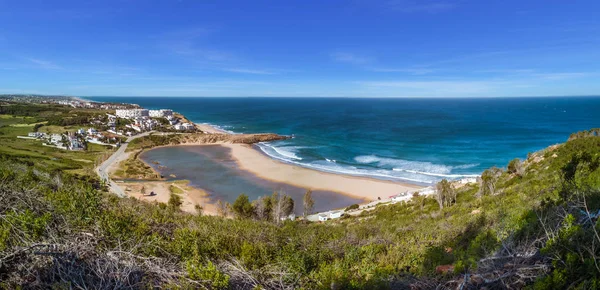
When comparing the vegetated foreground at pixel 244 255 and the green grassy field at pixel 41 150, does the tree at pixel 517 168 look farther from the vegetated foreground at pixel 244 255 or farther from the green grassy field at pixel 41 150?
the green grassy field at pixel 41 150

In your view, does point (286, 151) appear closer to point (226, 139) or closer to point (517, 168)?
point (226, 139)

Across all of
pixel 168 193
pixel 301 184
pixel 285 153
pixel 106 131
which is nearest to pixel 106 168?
pixel 168 193

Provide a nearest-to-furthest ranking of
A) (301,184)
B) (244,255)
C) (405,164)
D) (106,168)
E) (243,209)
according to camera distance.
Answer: (244,255)
(243,209)
(301,184)
(106,168)
(405,164)

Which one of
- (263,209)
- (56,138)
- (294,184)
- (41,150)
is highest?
(56,138)

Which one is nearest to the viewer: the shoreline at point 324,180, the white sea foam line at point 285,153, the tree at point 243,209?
the tree at point 243,209

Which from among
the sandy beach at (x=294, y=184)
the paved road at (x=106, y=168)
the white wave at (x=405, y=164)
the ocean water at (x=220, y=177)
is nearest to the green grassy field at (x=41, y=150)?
the paved road at (x=106, y=168)

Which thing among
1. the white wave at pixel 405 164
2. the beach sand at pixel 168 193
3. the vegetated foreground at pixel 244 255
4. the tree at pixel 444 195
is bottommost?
the beach sand at pixel 168 193

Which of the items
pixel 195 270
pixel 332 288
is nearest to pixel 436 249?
pixel 332 288

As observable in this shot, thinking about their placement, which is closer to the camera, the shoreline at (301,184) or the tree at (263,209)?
the tree at (263,209)

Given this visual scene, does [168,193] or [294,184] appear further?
[294,184]

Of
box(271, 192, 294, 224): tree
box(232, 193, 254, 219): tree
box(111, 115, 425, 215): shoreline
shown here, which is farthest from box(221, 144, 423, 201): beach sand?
box(232, 193, 254, 219): tree
